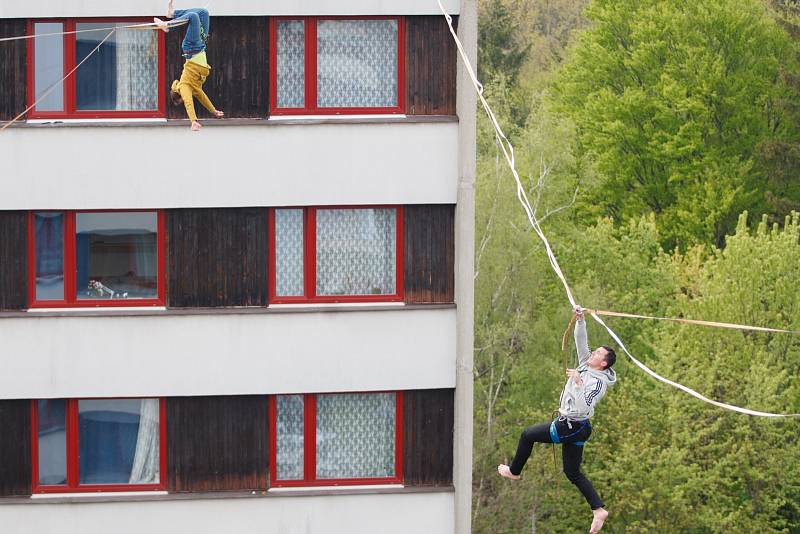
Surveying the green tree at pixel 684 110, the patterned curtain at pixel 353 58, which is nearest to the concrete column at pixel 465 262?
the patterned curtain at pixel 353 58

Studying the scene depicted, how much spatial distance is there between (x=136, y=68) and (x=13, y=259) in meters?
3.48

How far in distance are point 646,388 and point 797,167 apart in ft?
61.6

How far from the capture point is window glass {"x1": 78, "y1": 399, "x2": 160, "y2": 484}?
2425cm

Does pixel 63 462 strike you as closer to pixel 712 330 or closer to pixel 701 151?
pixel 712 330

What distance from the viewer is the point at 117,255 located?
79.6 feet

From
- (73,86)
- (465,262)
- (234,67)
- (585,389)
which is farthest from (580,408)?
(73,86)

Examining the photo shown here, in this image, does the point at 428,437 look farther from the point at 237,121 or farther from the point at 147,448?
the point at 237,121

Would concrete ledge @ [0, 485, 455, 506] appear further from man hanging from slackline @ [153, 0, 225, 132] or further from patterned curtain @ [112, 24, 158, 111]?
patterned curtain @ [112, 24, 158, 111]

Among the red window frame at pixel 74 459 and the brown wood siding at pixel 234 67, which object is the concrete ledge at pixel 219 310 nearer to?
the red window frame at pixel 74 459

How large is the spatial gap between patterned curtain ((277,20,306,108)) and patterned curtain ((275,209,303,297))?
1828mm

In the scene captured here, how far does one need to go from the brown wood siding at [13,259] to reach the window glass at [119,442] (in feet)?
6.71

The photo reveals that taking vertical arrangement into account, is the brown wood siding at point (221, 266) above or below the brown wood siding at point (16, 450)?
above

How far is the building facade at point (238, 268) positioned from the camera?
938 inches

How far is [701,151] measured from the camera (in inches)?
2552
